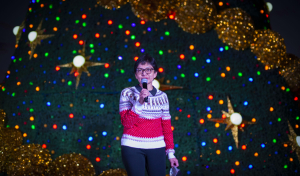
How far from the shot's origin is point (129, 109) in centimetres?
188

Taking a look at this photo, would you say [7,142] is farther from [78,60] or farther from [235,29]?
[235,29]

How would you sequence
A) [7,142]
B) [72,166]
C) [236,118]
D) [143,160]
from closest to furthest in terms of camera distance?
1. [143,160]
2. [72,166]
3. [236,118]
4. [7,142]

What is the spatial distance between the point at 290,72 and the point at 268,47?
536mm

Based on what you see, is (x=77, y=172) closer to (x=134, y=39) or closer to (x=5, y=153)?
→ (x=5, y=153)

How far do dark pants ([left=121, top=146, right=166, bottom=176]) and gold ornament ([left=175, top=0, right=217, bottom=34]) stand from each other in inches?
87.5

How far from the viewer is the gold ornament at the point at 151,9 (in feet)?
11.5

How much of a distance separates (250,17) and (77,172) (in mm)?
3410

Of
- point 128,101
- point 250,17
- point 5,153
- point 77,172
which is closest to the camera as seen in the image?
point 128,101

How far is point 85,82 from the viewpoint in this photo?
347 centimetres

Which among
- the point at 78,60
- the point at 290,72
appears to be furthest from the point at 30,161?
the point at 290,72

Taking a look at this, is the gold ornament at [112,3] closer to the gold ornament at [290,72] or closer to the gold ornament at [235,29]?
the gold ornament at [235,29]

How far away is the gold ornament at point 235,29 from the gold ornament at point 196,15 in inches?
6.1

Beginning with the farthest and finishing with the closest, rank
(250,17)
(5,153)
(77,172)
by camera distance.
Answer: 1. (250,17)
2. (5,153)
3. (77,172)

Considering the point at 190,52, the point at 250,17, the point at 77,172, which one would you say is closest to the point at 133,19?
the point at 190,52
